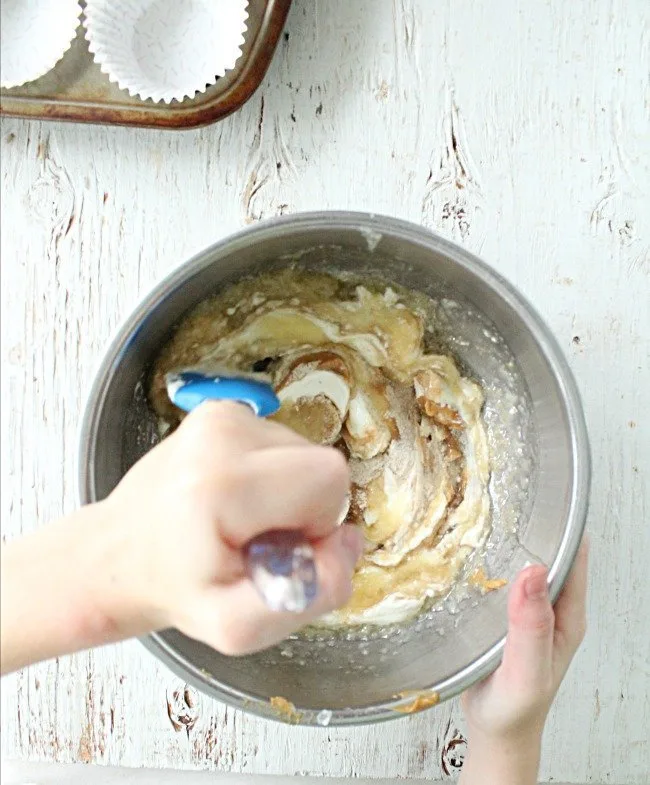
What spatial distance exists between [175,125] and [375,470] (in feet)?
1.18

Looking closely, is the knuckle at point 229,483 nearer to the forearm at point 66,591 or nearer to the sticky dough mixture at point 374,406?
the forearm at point 66,591

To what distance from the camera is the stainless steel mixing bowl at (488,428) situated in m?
0.56

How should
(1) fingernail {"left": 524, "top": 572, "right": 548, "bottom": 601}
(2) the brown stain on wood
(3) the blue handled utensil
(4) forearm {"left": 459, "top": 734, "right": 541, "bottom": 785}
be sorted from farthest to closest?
(2) the brown stain on wood
(4) forearm {"left": 459, "top": 734, "right": 541, "bottom": 785}
(1) fingernail {"left": 524, "top": 572, "right": 548, "bottom": 601}
(3) the blue handled utensil

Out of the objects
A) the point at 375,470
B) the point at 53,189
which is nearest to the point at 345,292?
the point at 375,470

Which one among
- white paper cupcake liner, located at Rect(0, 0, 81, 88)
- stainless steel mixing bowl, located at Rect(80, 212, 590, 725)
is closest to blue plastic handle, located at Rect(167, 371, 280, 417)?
stainless steel mixing bowl, located at Rect(80, 212, 590, 725)

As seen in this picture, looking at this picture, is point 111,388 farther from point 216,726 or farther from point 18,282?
point 216,726

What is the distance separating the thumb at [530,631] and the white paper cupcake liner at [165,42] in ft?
1.60

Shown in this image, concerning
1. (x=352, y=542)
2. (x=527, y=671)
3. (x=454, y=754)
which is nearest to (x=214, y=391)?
(x=352, y=542)

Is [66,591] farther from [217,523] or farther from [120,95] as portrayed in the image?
[120,95]

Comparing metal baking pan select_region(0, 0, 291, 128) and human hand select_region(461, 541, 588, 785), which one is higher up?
metal baking pan select_region(0, 0, 291, 128)

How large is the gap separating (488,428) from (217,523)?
1.18ft

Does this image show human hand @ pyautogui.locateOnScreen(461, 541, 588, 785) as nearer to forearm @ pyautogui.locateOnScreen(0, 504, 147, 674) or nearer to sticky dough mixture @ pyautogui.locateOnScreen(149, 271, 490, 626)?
sticky dough mixture @ pyautogui.locateOnScreen(149, 271, 490, 626)

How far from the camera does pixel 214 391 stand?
1.96 feet

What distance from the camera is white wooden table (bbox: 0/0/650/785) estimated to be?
2.40ft
